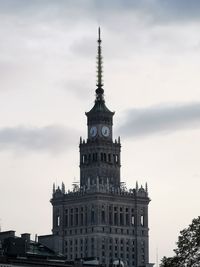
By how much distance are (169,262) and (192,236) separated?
10.5 feet

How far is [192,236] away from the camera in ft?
428

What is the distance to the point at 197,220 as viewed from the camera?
5157 inches

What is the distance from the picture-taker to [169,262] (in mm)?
130625

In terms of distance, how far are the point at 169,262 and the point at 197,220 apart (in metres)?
4.64

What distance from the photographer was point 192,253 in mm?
129875

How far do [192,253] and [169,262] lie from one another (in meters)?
2.36

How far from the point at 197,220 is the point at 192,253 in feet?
10.5

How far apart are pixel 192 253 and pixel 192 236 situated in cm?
159

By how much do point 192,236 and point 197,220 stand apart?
1.63 m
